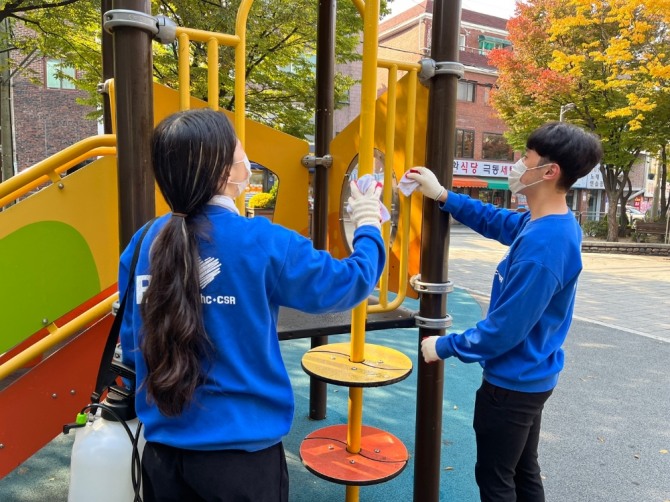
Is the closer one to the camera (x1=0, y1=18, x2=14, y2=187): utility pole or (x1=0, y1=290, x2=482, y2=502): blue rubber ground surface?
(x1=0, y1=290, x2=482, y2=502): blue rubber ground surface

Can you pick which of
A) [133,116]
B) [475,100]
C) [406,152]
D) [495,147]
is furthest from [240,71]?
[495,147]

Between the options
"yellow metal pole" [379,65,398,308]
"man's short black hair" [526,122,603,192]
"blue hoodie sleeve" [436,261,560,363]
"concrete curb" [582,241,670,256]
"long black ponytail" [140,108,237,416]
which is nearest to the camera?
"long black ponytail" [140,108,237,416]

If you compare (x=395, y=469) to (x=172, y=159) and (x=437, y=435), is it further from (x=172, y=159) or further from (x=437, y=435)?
(x=172, y=159)

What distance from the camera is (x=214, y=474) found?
4.29 feet

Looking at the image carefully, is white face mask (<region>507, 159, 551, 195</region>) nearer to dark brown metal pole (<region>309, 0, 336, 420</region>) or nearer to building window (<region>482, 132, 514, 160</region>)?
dark brown metal pole (<region>309, 0, 336, 420</region>)

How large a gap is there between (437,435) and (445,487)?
909 mm

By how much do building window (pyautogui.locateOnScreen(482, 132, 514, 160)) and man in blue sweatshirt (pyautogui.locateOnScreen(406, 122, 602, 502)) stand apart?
32287 mm

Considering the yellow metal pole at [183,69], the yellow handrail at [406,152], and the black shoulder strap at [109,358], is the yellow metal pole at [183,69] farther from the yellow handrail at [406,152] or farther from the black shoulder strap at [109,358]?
the yellow handrail at [406,152]

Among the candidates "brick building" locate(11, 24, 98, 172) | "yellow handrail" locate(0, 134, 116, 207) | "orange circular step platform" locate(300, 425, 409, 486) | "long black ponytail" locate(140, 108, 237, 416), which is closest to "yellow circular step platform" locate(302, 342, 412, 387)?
"orange circular step platform" locate(300, 425, 409, 486)

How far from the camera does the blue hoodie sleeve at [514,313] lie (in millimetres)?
1746

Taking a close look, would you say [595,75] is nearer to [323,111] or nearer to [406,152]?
[323,111]

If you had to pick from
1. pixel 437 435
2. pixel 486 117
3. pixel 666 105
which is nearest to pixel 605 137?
pixel 666 105

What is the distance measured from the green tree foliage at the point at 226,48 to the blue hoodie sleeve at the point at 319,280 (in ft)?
22.6

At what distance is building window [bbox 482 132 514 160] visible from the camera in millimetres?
32719
